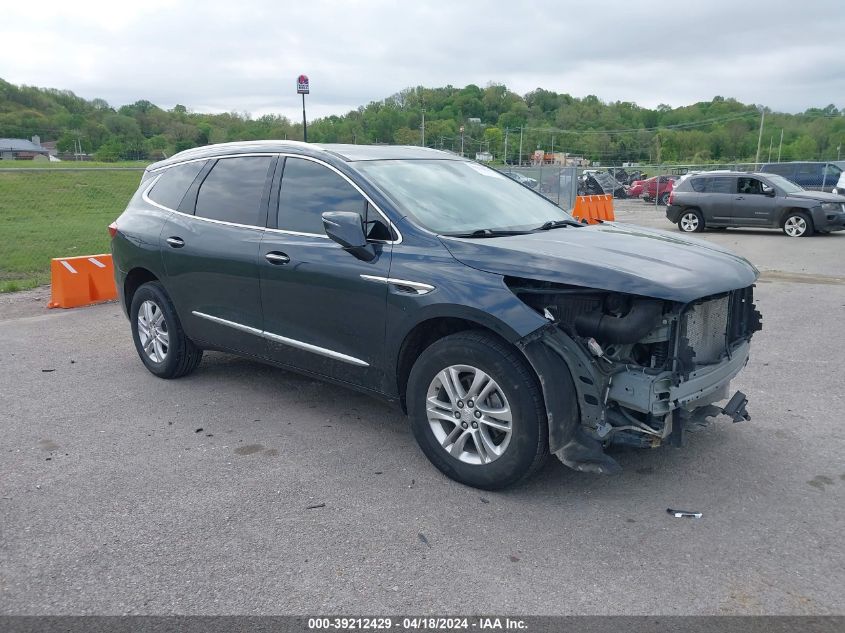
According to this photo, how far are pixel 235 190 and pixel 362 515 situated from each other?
2.71 metres

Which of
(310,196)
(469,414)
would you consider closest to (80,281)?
(310,196)

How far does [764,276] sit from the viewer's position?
11.0 meters

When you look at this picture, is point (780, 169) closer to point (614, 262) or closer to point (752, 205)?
point (752, 205)

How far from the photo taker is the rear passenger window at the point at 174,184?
5.65m

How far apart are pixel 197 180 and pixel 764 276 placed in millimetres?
8893

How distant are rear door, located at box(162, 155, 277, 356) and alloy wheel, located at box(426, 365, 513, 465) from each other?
5.32 ft

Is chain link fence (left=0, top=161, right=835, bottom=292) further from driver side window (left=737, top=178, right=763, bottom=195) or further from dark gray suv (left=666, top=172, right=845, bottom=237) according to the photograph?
driver side window (left=737, top=178, right=763, bottom=195)

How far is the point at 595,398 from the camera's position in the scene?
349cm

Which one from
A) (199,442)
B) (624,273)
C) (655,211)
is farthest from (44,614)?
(655,211)

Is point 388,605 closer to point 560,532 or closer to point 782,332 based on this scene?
point 560,532

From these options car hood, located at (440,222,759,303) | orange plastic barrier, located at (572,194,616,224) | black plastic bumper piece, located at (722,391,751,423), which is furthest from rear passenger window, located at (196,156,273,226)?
orange plastic barrier, located at (572,194,616,224)

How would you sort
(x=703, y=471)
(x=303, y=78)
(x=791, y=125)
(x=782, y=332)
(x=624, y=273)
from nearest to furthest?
(x=624, y=273) < (x=703, y=471) < (x=782, y=332) < (x=303, y=78) < (x=791, y=125)

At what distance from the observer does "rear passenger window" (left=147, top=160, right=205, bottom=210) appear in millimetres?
5648

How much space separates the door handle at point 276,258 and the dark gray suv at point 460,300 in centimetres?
1
